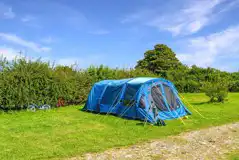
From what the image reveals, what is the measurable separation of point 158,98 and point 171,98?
0.74 m

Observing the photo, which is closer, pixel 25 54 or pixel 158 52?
pixel 25 54

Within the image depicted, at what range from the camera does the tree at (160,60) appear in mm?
32062

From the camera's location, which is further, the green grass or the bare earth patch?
the green grass

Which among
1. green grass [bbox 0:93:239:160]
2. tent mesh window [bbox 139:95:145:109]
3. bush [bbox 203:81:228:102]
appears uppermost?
bush [bbox 203:81:228:102]

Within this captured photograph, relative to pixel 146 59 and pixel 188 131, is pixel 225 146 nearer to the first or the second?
pixel 188 131

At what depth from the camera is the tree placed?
32062mm

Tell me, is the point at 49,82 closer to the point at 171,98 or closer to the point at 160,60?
the point at 171,98

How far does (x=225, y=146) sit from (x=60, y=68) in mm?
10433

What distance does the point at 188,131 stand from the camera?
6688 millimetres

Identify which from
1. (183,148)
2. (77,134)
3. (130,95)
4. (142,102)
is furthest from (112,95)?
(183,148)

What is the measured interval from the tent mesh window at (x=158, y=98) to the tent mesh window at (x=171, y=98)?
1.17 feet

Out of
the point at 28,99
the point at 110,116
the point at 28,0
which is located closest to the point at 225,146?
the point at 110,116

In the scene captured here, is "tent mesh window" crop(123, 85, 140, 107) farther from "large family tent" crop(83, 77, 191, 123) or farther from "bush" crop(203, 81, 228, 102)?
"bush" crop(203, 81, 228, 102)

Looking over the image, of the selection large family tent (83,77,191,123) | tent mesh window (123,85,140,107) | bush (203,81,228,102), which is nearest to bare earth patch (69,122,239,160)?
large family tent (83,77,191,123)
